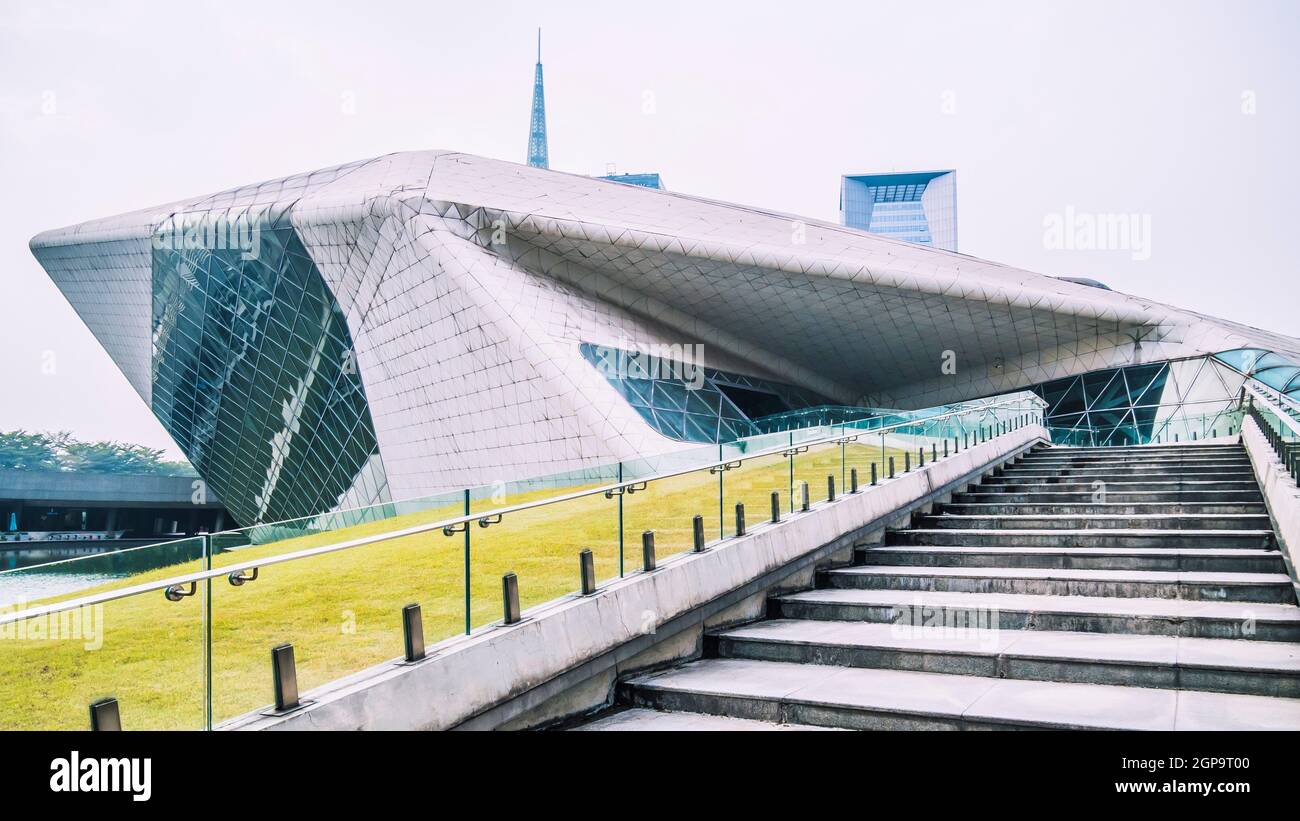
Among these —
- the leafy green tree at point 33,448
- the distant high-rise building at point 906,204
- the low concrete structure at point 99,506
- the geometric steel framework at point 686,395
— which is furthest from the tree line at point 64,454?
the distant high-rise building at point 906,204

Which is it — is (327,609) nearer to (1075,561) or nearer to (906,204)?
(1075,561)

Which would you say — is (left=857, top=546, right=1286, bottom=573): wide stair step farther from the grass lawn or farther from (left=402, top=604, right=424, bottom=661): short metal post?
(left=402, top=604, right=424, bottom=661): short metal post

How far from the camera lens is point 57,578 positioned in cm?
361

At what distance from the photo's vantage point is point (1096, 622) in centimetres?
580

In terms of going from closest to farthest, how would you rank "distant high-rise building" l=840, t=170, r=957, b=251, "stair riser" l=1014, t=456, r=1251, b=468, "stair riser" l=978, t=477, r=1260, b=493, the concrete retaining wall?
the concrete retaining wall < "stair riser" l=978, t=477, r=1260, b=493 < "stair riser" l=1014, t=456, r=1251, b=468 < "distant high-rise building" l=840, t=170, r=957, b=251

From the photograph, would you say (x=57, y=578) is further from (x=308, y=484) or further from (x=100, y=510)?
(x=100, y=510)

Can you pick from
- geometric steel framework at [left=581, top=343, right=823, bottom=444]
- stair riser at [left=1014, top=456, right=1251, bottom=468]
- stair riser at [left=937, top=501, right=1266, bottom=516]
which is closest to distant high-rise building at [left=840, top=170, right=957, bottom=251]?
geometric steel framework at [left=581, top=343, right=823, bottom=444]

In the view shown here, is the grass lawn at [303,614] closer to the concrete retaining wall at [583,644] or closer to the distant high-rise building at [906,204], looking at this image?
the concrete retaining wall at [583,644]

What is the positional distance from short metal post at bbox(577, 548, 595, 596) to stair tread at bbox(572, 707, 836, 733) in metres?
0.76

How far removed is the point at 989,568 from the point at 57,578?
6.55m

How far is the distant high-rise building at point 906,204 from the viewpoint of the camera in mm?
182125

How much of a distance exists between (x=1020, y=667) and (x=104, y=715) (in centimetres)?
446

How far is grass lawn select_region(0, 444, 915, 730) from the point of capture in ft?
10.7

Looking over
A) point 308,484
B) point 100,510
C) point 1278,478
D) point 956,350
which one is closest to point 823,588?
point 1278,478
